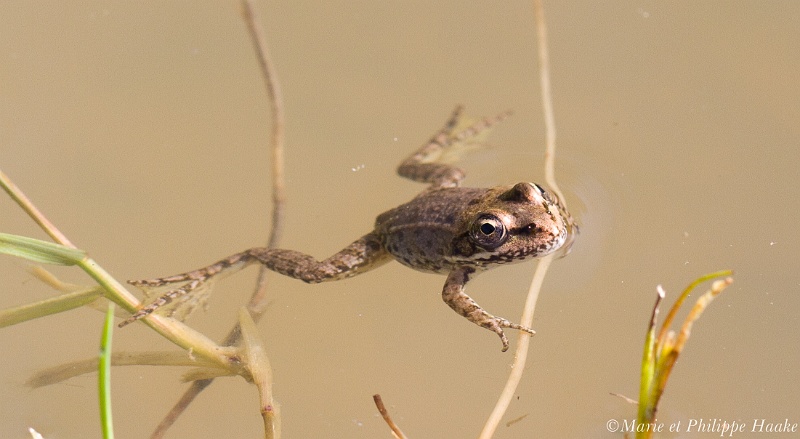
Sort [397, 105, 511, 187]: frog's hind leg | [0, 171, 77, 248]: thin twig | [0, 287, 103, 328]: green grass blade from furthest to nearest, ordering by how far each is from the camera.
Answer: [397, 105, 511, 187]: frog's hind leg < [0, 287, 103, 328]: green grass blade < [0, 171, 77, 248]: thin twig

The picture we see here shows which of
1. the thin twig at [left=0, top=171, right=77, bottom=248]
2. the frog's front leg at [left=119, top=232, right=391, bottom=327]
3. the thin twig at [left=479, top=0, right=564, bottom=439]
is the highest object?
the thin twig at [left=0, top=171, right=77, bottom=248]

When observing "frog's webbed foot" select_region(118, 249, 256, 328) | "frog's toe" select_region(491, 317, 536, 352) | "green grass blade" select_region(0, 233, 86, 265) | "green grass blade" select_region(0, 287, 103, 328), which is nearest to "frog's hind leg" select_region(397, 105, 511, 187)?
"frog's toe" select_region(491, 317, 536, 352)

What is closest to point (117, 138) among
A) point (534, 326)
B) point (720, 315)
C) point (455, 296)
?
point (455, 296)

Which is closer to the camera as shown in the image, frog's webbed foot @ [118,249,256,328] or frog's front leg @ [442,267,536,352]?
frog's front leg @ [442,267,536,352]

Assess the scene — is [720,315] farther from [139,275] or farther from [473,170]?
[139,275]

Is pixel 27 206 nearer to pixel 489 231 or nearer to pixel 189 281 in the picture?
pixel 189 281

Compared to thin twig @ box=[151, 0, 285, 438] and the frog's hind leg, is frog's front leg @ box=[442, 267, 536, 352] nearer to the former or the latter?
the frog's hind leg
